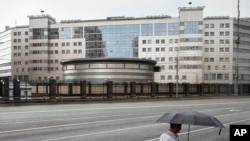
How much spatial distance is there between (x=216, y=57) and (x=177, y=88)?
7179 cm

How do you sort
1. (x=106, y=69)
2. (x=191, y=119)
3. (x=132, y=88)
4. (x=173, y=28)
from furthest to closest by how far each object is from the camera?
(x=173, y=28) < (x=106, y=69) < (x=132, y=88) < (x=191, y=119)

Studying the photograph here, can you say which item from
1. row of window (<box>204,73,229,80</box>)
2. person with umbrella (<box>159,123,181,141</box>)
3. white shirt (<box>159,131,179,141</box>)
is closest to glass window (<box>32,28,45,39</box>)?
row of window (<box>204,73,229,80</box>)

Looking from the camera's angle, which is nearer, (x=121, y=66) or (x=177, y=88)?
(x=177, y=88)

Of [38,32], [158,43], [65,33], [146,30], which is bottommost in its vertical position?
[158,43]

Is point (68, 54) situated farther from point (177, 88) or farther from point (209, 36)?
A: point (177, 88)

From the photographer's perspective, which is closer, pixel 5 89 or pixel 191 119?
pixel 191 119

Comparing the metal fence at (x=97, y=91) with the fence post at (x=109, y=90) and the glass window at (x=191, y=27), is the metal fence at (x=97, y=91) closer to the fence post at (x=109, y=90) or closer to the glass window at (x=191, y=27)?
the fence post at (x=109, y=90)

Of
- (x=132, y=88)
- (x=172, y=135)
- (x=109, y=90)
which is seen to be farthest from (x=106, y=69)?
(x=172, y=135)

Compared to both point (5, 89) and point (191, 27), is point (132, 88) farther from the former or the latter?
point (191, 27)

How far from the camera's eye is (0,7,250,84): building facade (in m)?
124

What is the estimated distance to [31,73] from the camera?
13575 centimetres

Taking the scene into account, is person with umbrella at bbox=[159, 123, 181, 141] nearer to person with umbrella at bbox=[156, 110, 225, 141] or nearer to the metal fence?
person with umbrella at bbox=[156, 110, 225, 141]

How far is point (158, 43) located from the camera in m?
127

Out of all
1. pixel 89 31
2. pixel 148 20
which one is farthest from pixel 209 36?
pixel 89 31
